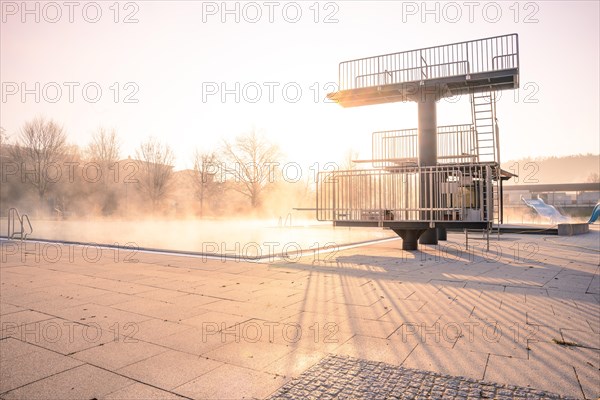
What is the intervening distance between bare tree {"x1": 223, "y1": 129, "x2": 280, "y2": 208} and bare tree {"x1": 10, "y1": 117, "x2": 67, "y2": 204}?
19.5 metres

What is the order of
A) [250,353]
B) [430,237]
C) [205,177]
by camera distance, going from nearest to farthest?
[250,353]
[430,237]
[205,177]

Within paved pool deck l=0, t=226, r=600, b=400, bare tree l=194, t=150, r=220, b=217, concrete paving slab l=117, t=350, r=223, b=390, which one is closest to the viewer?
paved pool deck l=0, t=226, r=600, b=400

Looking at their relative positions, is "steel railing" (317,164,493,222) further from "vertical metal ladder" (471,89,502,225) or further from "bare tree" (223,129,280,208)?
"bare tree" (223,129,280,208)

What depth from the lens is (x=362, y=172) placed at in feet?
40.2

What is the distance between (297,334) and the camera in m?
4.06

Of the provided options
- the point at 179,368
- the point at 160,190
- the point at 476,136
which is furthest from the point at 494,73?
the point at 160,190

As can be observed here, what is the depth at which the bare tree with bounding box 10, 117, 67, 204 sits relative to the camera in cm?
4394

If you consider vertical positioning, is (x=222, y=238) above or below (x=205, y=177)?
below

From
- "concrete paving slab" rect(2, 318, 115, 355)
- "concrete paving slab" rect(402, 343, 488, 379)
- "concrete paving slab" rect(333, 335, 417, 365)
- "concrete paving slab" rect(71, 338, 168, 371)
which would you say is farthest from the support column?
"concrete paving slab" rect(71, 338, 168, 371)

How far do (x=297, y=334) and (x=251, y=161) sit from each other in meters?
45.2

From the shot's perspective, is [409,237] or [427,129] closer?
[409,237]

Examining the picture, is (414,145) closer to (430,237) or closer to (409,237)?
(430,237)

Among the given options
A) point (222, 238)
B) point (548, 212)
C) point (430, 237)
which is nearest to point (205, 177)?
point (222, 238)

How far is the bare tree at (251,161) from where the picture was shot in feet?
158
